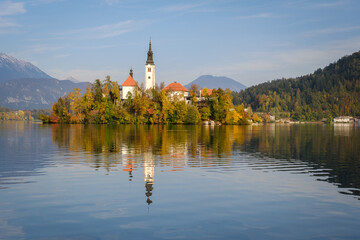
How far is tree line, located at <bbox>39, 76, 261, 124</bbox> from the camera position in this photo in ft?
412

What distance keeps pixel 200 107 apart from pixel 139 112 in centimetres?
2516

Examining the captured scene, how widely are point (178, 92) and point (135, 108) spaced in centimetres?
2635

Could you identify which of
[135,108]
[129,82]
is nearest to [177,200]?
[135,108]

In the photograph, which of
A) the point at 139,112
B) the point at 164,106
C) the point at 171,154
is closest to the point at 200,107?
the point at 164,106

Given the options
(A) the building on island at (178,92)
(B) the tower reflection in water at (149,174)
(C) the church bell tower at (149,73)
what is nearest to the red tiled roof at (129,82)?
(C) the church bell tower at (149,73)

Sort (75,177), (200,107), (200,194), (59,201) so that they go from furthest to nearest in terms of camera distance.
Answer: (200,107)
(75,177)
(200,194)
(59,201)

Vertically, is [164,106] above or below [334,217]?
above

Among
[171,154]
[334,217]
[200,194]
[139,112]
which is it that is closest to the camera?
[334,217]

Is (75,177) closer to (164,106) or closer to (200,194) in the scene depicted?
(200,194)

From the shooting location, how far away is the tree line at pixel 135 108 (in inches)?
4943

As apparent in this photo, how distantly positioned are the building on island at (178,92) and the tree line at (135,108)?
2095 millimetres

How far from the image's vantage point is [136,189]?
1609 cm

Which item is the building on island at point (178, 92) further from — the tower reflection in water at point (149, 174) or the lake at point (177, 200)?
the lake at point (177, 200)

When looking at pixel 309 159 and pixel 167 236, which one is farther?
pixel 309 159
